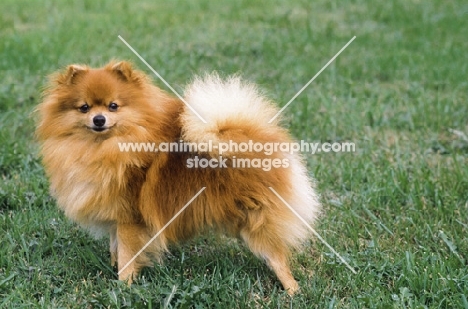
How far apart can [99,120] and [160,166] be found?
40 cm

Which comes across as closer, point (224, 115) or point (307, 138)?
point (224, 115)

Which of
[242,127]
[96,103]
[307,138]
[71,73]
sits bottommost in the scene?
[307,138]

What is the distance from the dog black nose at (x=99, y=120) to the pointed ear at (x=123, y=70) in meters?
0.28

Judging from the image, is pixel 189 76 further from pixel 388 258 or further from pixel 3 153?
pixel 388 258

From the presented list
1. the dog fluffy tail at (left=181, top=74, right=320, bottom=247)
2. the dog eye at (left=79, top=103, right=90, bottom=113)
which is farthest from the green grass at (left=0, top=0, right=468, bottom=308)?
the dog eye at (left=79, top=103, right=90, bottom=113)

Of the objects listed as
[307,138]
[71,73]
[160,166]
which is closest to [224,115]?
[160,166]

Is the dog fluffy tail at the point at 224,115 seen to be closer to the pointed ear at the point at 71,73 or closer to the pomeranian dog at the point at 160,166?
the pomeranian dog at the point at 160,166

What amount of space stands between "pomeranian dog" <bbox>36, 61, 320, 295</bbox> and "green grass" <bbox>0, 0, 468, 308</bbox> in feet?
0.99

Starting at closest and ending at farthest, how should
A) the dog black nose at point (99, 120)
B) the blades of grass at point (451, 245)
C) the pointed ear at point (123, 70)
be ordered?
the dog black nose at point (99, 120)
the pointed ear at point (123, 70)
the blades of grass at point (451, 245)

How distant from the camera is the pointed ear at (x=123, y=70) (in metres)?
3.27

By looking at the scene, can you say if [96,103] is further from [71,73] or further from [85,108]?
[71,73]

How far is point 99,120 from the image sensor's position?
123 inches

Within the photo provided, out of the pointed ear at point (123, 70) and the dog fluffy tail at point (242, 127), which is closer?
the dog fluffy tail at point (242, 127)

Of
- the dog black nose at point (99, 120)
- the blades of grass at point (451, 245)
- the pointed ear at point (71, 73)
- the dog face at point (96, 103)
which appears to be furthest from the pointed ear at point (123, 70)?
the blades of grass at point (451, 245)
